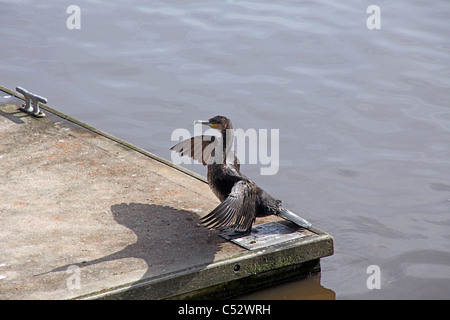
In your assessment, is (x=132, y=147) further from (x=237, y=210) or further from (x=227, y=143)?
(x=237, y=210)

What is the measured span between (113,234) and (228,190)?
3.11ft

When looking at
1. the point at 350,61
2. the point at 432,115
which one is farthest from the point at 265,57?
the point at 432,115

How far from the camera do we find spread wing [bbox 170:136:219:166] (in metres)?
6.48

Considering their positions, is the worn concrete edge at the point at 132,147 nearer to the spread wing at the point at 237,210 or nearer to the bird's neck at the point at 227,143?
the bird's neck at the point at 227,143

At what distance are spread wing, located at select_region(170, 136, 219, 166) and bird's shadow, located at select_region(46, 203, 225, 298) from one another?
2.44ft

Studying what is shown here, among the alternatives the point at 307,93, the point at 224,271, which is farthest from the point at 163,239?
the point at 307,93

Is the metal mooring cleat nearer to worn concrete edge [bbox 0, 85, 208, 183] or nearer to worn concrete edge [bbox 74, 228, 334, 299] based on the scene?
worn concrete edge [bbox 0, 85, 208, 183]

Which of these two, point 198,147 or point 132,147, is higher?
point 198,147

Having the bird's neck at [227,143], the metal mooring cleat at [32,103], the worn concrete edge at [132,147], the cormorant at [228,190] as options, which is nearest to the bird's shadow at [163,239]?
the cormorant at [228,190]

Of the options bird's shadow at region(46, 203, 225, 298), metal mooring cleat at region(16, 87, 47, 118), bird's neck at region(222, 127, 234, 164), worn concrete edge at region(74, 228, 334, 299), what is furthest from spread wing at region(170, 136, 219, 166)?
metal mooring cleat at region(16, 87, 47, 118)

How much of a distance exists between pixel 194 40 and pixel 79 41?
1.83 m

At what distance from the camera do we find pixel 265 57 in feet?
36.1

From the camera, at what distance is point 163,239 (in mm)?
5477

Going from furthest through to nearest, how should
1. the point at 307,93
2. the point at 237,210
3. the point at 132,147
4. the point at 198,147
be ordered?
1. the point at 307,93
2. the point at 132,147
3. the point at 198,147
4. the point at 237,210
